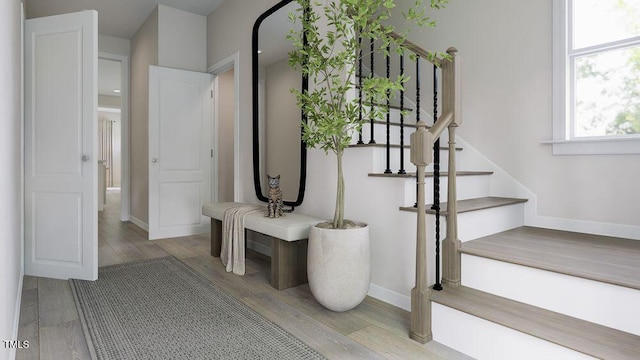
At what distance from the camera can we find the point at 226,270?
3.02 m

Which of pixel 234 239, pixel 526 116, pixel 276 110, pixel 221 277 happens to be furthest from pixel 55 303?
pixel 526 116

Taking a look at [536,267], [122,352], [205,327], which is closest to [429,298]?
[536,267]

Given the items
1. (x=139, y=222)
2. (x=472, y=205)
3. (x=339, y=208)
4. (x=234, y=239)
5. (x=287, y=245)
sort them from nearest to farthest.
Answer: (x=339, y=208), (x=472, y=205), (x=287, y=245), (x=234, y=239), (x=139, y=222)

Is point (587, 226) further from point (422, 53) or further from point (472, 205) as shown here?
point (422, 53)

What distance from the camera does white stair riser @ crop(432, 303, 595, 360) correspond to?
4.73ft

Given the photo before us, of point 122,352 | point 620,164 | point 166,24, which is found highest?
point 166,24

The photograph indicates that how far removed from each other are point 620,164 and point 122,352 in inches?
124

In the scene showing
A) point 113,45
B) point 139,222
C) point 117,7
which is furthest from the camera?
point 113,45

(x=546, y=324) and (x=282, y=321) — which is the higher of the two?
(x=546, y=324)

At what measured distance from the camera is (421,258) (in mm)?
1847

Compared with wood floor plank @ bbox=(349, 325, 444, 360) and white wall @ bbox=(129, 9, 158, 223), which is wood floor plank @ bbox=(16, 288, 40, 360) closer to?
wood floor plank @ bbox=(349, 325, 444, 360)

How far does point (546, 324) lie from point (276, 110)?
105 inches

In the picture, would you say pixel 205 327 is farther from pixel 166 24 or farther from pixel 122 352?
pixel 166 24

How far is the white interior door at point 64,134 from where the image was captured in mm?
2791
